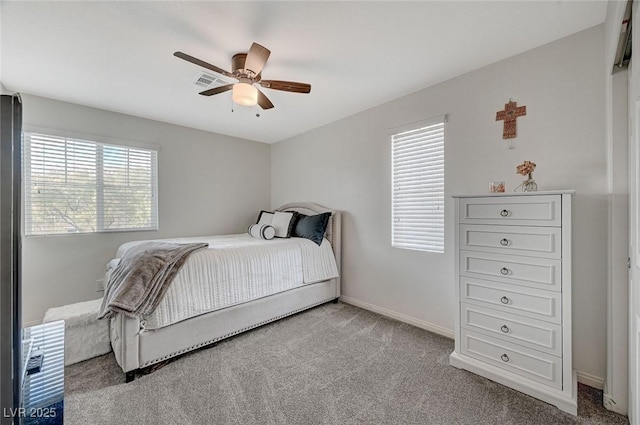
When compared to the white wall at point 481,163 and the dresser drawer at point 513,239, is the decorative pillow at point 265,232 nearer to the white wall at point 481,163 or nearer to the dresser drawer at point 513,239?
the white wall at point 481,163

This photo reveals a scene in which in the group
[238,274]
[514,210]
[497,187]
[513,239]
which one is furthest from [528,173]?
[238,274]

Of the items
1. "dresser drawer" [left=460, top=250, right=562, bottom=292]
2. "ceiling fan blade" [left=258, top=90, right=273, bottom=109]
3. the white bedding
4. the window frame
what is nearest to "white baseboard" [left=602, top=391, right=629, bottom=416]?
"dresser drawer" [left=460, top=250, right=562, bottom=292]

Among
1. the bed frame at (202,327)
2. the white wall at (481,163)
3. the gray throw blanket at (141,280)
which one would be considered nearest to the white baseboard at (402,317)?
the white wall at (481,163)

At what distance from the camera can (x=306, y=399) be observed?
1694 millimetres

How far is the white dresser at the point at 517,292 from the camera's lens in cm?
160

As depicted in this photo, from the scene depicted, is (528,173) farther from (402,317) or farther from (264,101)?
(264,101)

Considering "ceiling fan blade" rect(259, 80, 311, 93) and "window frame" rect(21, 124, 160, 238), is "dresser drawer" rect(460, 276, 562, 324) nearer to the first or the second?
"ceiling fan blade" rect(259, 80, 311, 93)

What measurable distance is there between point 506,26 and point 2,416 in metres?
2.86

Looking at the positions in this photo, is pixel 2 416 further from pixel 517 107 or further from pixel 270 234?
pixel 517 107

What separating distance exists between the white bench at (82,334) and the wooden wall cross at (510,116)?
3.64 m

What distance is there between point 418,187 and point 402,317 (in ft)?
4.51

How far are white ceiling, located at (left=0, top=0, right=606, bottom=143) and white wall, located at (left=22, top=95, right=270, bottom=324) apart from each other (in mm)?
341

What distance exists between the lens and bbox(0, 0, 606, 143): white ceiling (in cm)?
162

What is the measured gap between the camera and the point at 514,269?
1770mm
